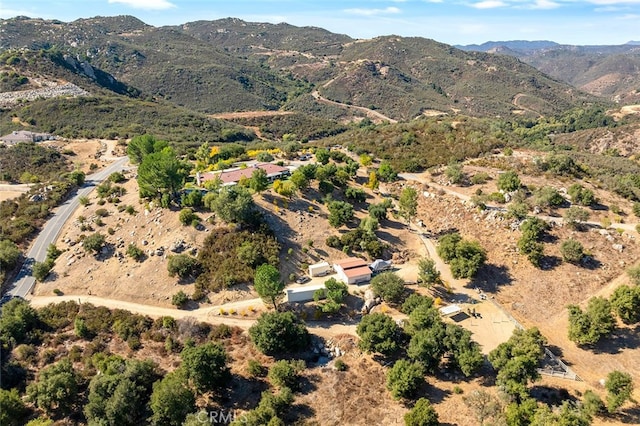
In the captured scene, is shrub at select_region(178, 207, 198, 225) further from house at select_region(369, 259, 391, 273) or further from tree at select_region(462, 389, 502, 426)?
tree at select_region(462, 389, 502, 426)

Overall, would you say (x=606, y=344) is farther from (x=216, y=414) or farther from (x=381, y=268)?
(x=216, y=414)

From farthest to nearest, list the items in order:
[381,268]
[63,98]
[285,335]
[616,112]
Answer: [616,112], [63,98], [381,268], [285,335]

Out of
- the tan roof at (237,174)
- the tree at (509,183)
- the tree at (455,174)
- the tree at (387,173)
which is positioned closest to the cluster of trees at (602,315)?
the tree at (509,183)

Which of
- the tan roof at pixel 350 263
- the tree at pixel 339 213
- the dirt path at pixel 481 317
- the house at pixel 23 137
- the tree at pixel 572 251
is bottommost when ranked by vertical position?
the dirt path at pixel 481 317

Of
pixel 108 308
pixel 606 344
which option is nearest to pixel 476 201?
pixel 606 344

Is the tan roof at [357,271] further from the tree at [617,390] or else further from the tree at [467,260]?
the tree at [617,390]

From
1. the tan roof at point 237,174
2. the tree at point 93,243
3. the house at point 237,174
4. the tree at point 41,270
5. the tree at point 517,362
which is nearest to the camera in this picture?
the tree at point 517,362

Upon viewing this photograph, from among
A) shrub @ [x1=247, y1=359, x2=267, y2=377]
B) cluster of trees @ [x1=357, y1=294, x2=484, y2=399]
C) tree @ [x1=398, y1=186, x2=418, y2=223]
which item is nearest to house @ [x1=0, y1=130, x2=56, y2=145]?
shrub @ [x1=247, y1=359, x2=267, y2=377]
